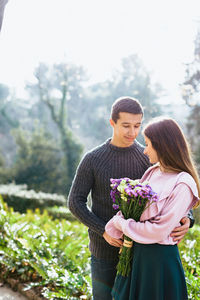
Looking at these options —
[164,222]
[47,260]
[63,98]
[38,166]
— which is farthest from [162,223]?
[63,98]

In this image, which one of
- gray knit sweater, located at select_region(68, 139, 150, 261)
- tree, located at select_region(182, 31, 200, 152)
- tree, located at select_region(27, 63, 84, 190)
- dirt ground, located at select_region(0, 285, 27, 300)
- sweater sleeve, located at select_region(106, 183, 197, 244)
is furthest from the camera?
tree, located at select_region(27, 63, 84, 190)

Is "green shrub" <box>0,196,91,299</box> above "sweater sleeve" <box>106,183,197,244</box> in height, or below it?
below

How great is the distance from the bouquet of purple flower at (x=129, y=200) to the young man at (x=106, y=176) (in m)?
0.32

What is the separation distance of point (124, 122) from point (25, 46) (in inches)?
706

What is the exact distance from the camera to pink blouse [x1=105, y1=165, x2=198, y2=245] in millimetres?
1562

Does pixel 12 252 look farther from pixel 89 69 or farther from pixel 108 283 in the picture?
pixel 89 69

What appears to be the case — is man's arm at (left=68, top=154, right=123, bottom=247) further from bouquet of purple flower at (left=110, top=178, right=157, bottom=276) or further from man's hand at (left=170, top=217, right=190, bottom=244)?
man's hand at (left=170, top=217, right=190, bottom=244)

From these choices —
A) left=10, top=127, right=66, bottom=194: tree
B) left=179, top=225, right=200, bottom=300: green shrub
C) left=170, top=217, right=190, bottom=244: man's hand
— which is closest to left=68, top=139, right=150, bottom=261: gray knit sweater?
left=170, top=217, right=190, bottom=244: man's hand

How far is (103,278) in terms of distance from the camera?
2.11 metres

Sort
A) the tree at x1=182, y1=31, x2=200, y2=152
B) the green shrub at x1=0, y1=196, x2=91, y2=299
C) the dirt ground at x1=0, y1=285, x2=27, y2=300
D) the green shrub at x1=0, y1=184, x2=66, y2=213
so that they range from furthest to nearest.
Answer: the tree at x1=182, y1=31, x2=200, y2=152, the green shrub at x1=0, y1=184, x2=66, y2=213, the dirt ground at x1=0, y1=285, x2=27, y2=300, the green shrub at x1=0, y1=196, x2=91, y2=299

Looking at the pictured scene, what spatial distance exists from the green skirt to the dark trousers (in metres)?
0.44

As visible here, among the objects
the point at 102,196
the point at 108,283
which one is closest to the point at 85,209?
the point at 102,196

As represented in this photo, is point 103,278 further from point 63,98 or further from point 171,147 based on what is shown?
point 63,98

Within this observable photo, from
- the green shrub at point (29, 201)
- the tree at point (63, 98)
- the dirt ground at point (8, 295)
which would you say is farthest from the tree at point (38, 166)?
the dirt ground at point (8, 295)
